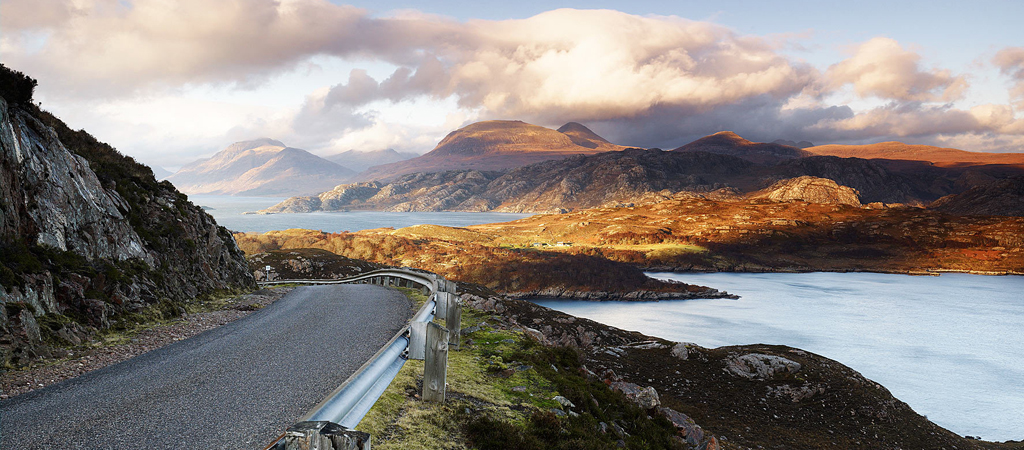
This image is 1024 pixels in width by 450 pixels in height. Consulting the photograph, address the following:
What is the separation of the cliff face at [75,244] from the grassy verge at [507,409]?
7.14 metres

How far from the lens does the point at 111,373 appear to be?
286 inches

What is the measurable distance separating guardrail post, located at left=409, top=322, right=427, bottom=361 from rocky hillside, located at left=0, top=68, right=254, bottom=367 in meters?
7.11

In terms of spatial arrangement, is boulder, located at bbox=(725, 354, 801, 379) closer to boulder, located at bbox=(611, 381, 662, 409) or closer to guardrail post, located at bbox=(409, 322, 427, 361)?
boulder, located at bbox=(611, 381, 662, 409)

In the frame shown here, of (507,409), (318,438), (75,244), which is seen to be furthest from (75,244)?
(318,438)

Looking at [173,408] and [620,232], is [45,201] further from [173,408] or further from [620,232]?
[620,232]

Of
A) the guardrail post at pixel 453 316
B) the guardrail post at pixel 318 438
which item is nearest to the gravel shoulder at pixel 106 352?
the guardrail post at pixel 453 316

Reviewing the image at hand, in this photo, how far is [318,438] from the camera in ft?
8.16

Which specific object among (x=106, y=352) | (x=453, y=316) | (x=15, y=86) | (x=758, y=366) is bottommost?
(x=758, y=366)

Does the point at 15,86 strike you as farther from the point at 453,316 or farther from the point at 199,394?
the point at 453,316

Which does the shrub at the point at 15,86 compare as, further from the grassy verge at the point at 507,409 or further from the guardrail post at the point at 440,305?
the grassy verge at the point at 507,409

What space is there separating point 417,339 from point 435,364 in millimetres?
406

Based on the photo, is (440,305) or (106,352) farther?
(106,352)

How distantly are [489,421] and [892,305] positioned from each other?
123141mm

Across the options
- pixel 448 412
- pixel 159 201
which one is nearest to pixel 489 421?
pixel 448 412
